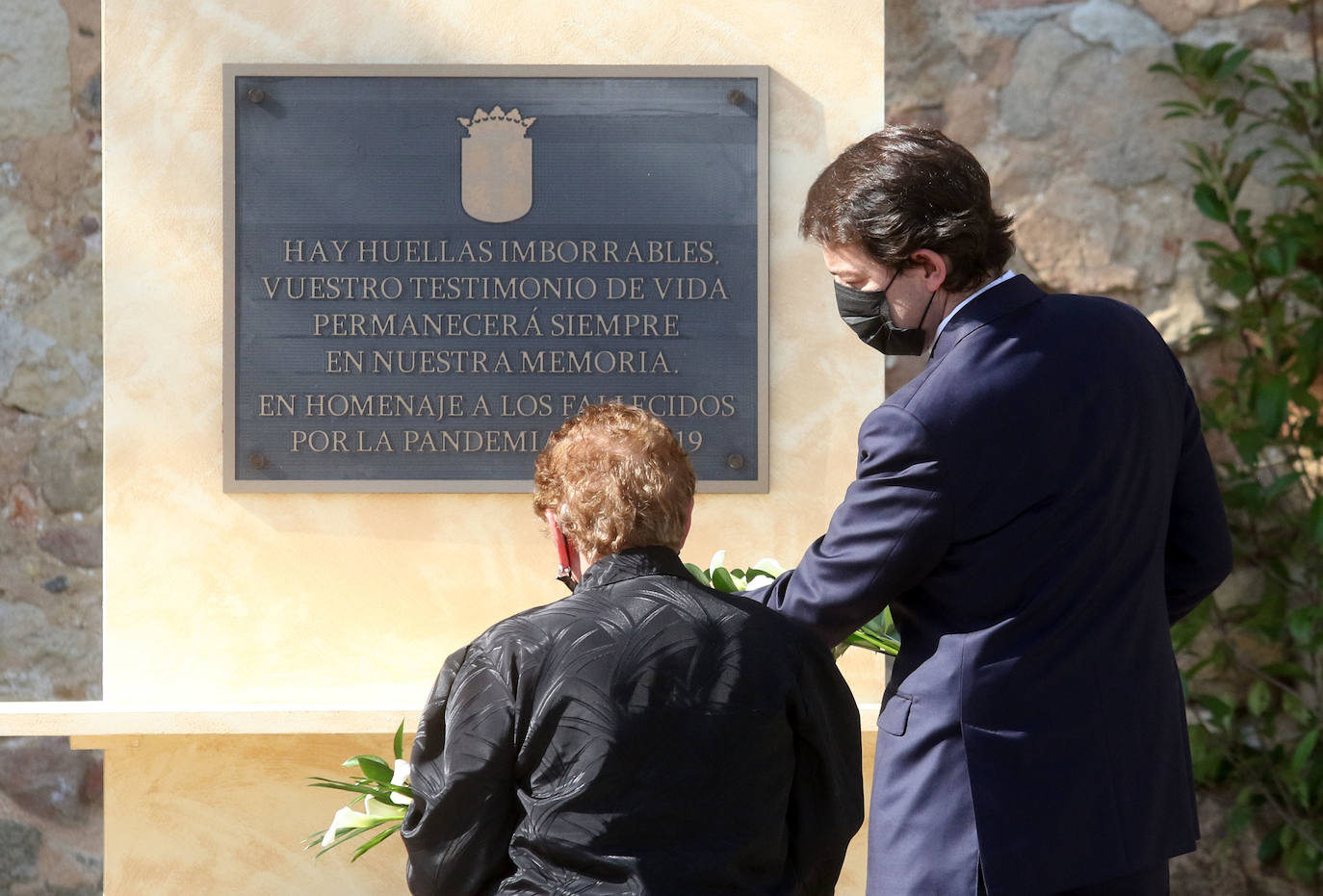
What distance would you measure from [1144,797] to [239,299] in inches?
77.7

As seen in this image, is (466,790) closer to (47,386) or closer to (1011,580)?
(1011,580)

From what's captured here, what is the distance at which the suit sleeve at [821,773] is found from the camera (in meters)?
1.54

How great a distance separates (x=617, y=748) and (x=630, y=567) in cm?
21

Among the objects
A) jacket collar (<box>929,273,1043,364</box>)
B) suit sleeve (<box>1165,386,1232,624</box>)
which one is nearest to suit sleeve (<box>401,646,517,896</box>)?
jacket collar (<box>929,273,1043,364</box>)

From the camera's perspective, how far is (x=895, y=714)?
5.30 ft

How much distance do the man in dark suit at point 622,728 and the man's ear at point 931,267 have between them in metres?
0.41

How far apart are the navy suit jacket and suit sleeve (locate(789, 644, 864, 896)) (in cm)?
5

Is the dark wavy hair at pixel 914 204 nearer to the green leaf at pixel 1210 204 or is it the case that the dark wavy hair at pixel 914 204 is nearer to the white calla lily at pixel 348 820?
the white calla lily at pixel 348 820

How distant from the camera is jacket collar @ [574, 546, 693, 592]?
1.52m

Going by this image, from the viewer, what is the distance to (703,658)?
→ 147 centimetres

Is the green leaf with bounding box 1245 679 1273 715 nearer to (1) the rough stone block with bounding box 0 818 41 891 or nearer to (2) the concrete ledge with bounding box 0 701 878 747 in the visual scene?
(2) the concrete ledge with bounding box 0 701 878 747

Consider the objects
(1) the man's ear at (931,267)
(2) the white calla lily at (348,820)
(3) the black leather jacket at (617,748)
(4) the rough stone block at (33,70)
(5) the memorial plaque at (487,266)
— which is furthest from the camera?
(4) the rough stone block at (33,70)

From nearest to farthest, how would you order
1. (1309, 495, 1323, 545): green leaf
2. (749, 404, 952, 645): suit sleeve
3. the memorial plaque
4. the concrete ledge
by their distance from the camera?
(749, 404, 952, 645): suit sleeve
the concrete ledge
the memorial plaque
(1309, 495, 1323, 545): green leaf

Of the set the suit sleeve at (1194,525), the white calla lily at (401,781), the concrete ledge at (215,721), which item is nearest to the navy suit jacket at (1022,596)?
the suit sleeve at (1194,525)
